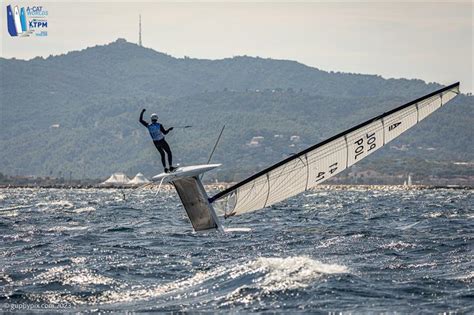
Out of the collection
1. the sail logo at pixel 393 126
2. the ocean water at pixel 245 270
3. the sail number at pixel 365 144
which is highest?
the sail logo at pixel 393 126

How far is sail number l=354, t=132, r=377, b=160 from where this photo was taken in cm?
2512

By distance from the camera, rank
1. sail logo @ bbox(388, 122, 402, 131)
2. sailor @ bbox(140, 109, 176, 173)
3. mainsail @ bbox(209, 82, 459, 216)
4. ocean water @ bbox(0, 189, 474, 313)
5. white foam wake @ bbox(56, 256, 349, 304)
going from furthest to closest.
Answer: sail logo @ bbox(388, 122, 402, 131)
sailor @ bbox(140, 109, 176, 173)
mainsail @ bbox(209, 82, 459, 216)
white foam wake @ bbox(56, 256, 349, 304)
ocean water @ bbox(0, 189, 474, 313)

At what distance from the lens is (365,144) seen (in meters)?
25.3

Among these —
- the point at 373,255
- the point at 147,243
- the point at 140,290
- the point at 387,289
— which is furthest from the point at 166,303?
the point at 147,243

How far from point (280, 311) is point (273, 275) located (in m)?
3.98

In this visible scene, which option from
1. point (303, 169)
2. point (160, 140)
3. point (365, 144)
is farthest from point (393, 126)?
point (160, 140)

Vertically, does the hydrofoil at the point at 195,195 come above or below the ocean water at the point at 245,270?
above

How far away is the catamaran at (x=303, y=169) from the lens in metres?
24.5

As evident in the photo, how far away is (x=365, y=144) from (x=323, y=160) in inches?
48.9

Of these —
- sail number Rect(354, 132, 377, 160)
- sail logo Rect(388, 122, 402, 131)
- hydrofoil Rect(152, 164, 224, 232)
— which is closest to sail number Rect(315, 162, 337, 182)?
sail number Rect(354, 132, 377, 160)

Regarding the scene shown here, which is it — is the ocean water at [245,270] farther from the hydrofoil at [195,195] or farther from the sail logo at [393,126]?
the sail logo at [393,126]

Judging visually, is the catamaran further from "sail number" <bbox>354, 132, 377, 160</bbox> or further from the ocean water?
the ocean water

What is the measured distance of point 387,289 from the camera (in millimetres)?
22625

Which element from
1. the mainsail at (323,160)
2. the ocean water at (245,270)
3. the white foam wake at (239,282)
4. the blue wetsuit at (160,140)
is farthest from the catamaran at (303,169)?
the white foam wake at (239,282)
